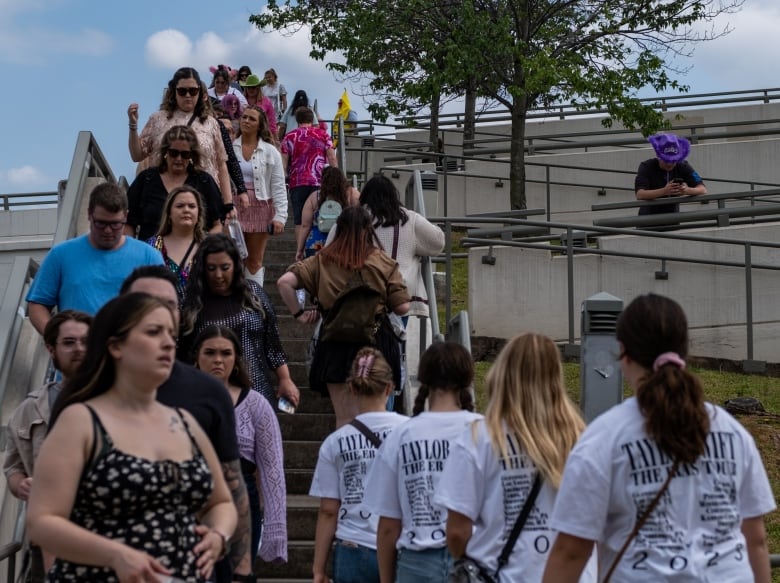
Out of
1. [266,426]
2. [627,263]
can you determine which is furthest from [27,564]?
[627,263]

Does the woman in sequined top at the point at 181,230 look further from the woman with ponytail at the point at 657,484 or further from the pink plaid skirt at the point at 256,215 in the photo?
the woman with ponytail at the point at 657,484

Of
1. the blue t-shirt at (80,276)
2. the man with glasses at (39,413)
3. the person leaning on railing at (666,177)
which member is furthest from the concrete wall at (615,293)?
the man with glasses at (39,413)

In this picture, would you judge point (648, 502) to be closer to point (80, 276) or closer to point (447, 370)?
point (447, 370)

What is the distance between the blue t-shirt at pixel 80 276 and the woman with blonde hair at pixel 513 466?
3090 mm

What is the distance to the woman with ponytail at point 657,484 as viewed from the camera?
4301 millimetres

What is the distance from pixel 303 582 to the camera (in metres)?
8.74

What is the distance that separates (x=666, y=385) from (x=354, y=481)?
245cm

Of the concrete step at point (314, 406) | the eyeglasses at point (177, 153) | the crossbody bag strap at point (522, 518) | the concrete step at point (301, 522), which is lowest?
the concrete step at point (301, 522)

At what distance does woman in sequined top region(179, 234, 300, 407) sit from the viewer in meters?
7.90

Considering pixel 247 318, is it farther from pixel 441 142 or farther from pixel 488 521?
pixel 441 142

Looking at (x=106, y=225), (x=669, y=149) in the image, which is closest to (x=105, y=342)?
(x=106, y=225)

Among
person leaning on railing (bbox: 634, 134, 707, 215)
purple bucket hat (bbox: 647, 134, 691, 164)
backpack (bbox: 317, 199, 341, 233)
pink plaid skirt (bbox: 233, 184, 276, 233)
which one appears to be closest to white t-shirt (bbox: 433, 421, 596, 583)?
backpack (bbox: 317, 199, 341, 233)

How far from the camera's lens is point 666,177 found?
16547 mm

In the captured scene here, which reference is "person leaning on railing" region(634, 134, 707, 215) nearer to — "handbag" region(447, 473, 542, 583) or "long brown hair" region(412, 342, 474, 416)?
"long brown hair" region(412, 342, 474, 416)
